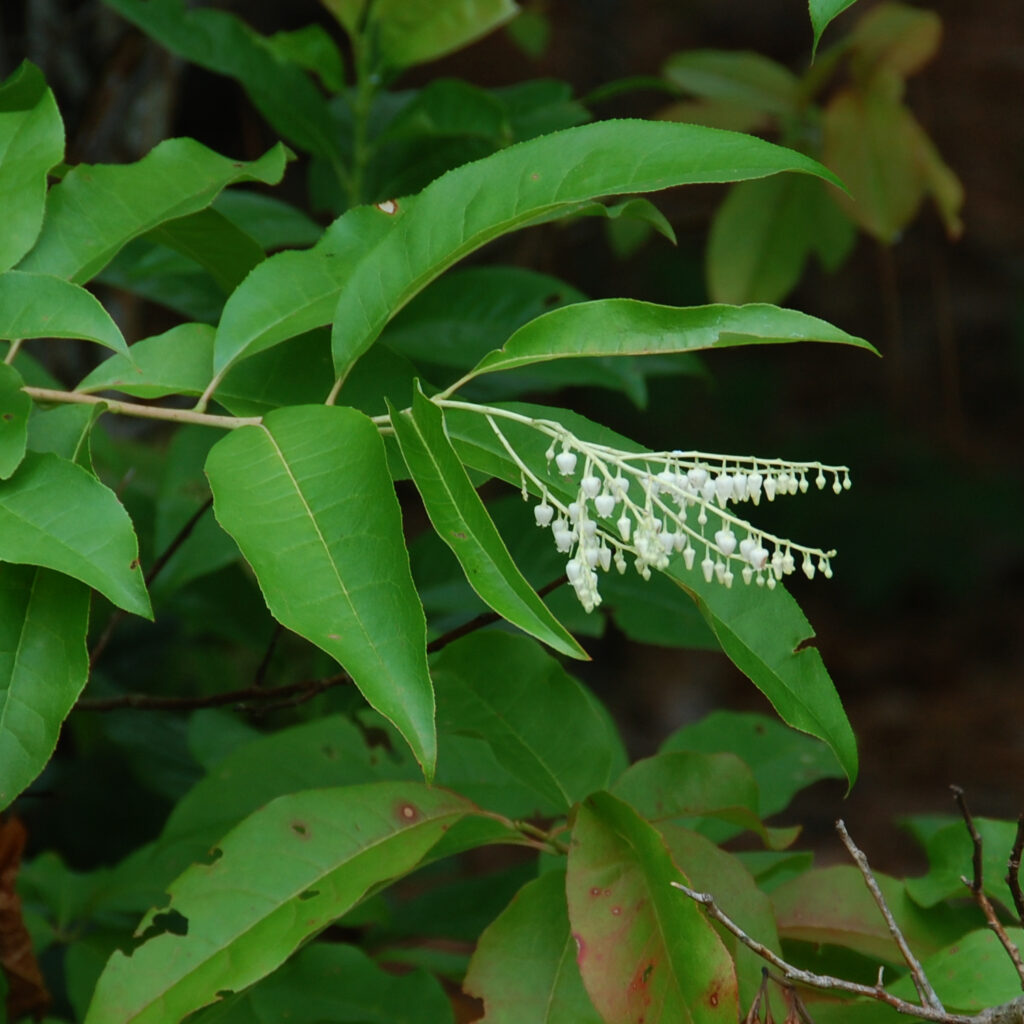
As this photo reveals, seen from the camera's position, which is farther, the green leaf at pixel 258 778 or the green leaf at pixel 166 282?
the green leaf at pixel 166 282

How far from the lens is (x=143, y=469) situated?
7.09ft

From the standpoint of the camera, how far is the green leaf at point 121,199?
1025 millimetres

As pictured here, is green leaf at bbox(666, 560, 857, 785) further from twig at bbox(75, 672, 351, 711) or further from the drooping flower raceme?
twig at bbox(75, 672, 351, 711)

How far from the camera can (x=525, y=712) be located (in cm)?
118

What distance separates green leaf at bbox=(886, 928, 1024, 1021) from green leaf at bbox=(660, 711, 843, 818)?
393 mm

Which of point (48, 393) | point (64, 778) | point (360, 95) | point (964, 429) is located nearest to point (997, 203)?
point (964, 429)

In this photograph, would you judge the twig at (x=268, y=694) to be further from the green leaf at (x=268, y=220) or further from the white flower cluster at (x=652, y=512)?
the green leaf at (x=268, y=220)

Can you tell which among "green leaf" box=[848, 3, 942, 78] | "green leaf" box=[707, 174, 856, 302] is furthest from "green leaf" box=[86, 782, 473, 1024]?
"green leaf" box=[848, 3, 942, 78]

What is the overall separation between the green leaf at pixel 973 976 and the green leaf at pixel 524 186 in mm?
671

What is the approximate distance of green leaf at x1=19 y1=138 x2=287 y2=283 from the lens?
3.36 ft

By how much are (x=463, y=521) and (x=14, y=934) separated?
0.77 m

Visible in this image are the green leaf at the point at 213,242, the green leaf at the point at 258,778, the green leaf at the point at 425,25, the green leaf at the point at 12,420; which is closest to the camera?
the green leaf at the point at 12,420

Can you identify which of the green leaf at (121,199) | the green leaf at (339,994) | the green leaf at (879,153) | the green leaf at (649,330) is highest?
the green leaf at (121,199)

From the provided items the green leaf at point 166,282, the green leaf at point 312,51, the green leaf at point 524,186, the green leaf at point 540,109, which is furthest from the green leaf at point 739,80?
the green leaf at point 524,186
